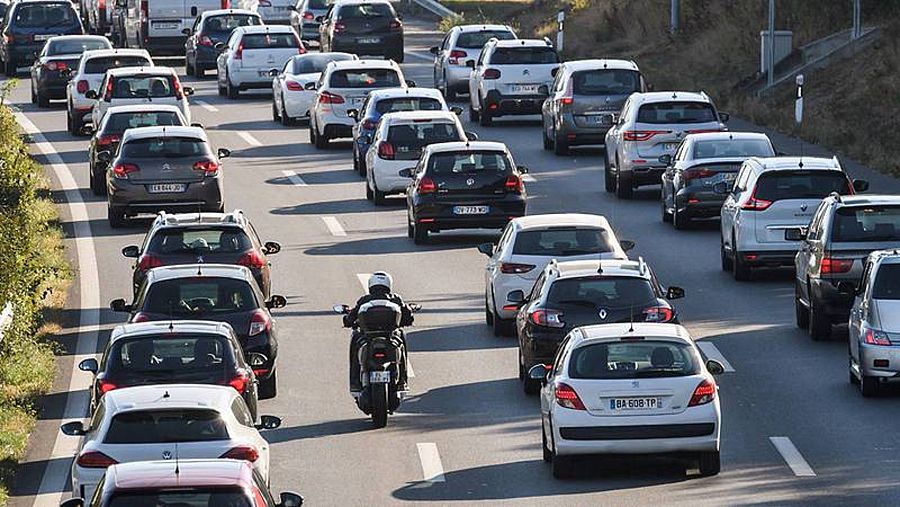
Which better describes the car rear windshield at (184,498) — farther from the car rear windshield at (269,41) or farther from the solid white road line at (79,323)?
the car rear windshield at (269,41)

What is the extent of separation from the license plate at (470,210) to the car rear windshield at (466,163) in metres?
0.51

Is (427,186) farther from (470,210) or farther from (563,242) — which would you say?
(563,242)

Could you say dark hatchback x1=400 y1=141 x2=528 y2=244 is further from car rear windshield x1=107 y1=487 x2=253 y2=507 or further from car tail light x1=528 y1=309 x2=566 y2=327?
car rear windshield x1=107 y1=487 x2=253 y2=507

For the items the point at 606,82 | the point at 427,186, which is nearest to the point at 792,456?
the point at 427,186

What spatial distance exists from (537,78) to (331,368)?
939 inches

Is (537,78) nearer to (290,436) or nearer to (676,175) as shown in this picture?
(676,175)

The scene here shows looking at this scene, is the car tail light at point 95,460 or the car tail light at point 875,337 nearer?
the car tail light at point 95,460

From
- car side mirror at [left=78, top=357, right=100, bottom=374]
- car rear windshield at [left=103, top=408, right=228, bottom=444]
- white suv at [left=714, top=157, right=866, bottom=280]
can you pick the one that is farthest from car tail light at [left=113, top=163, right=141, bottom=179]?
car rear windshield at [left=103, top=408, right=228, bottom=444]

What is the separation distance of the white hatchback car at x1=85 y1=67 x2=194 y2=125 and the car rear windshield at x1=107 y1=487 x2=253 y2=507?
33.4m

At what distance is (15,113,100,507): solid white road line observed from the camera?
68.2 ft

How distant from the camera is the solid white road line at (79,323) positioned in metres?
20.8

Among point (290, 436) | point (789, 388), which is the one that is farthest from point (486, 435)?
point (789, 388)

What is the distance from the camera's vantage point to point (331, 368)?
26.5m

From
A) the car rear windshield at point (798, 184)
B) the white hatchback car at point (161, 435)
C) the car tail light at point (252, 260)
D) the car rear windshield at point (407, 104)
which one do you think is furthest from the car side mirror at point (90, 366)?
the car rear windshield at point (407, 104)
